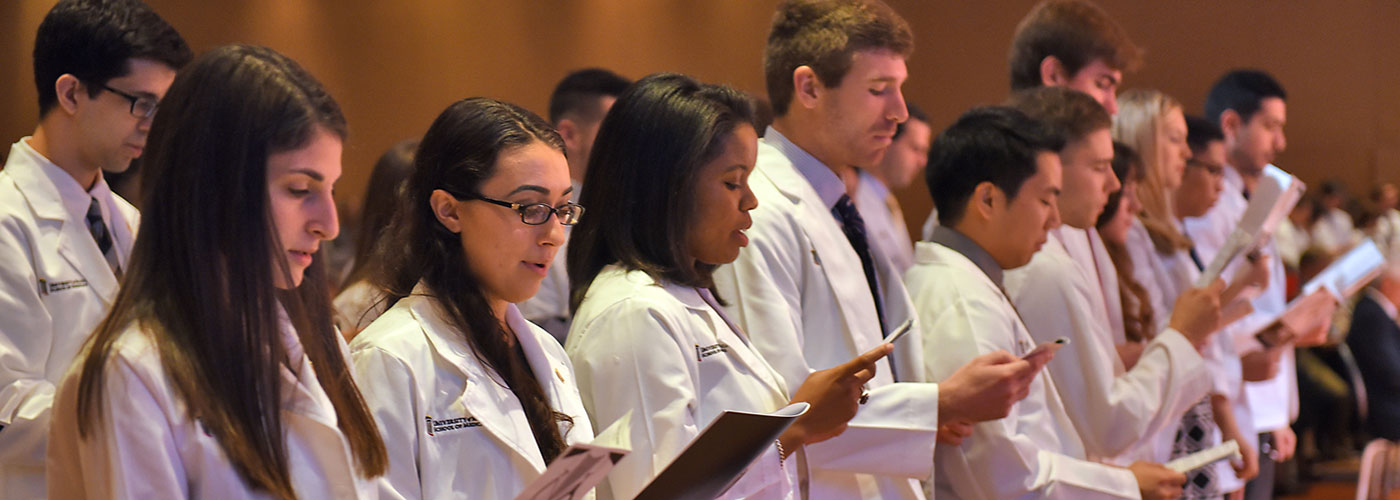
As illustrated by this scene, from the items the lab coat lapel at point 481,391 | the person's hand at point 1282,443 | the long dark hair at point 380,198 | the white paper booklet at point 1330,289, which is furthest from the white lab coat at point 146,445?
Result: the person's hand at point 1282,443

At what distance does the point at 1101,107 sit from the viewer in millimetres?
3553

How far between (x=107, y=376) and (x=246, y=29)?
13.7 feet

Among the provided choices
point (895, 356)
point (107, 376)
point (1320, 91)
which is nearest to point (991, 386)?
point (895, 356)

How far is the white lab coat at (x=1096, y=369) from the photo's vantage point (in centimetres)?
316

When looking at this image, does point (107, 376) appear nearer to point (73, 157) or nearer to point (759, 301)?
point (73, 157)

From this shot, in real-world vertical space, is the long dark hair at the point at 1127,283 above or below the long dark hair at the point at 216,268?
below

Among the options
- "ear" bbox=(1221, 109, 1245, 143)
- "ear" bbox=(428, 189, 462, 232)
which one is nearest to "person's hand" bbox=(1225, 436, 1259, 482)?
"ear" bbox=(1221, 109, 1245, 143)

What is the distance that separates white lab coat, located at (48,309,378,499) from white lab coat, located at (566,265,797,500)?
672 mm

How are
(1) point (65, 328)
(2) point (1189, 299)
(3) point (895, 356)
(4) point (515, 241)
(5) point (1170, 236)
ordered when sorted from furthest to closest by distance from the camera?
(5) point (1170, 236), (2) point (1189, 299), (3) point (895, 356), (1) point (65, 328), (4) point (515, 241)

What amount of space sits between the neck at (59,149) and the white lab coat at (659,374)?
947 millimetres

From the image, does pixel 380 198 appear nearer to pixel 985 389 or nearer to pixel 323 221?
pixel 985 389

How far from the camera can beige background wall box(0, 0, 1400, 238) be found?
18.4 feet

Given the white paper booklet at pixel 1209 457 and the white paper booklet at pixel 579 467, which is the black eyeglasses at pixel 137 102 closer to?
the white paper booklet at pixel 579 467

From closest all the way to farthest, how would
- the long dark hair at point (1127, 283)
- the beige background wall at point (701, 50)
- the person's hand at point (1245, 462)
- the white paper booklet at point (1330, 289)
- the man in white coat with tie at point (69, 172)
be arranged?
the man in white coat with tie at point (69, 172) < the long dark hair at point (1127, 283) < the person's hand at point (1245, 462) < the white paper booklet at point (1330, 289) < the beige background wall at point (701, 50)
